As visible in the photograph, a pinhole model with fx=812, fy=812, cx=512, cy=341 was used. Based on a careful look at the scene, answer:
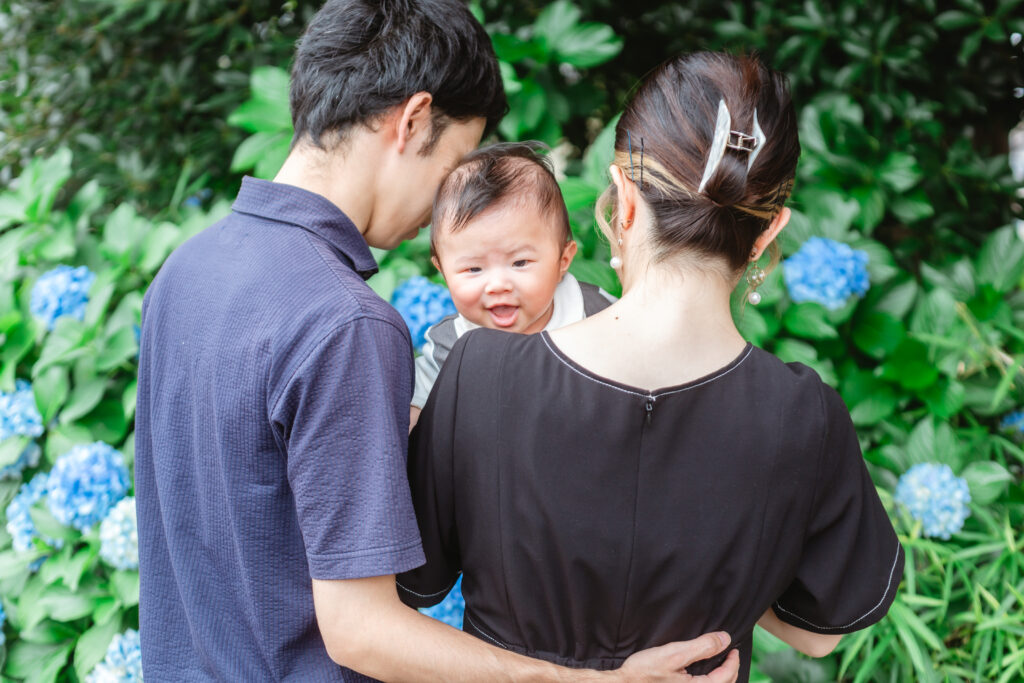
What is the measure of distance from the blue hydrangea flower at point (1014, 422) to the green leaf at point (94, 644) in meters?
2.41

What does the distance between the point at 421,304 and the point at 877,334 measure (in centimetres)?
126

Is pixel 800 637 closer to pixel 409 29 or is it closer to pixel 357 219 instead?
pixel 357 219

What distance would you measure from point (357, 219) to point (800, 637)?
92 centimetres

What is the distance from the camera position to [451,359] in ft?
3.45

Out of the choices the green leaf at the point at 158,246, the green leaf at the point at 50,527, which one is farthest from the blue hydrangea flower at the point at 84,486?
the green leaf at the point at 158,246

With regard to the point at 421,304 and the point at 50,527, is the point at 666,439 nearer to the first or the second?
the point at 421,304

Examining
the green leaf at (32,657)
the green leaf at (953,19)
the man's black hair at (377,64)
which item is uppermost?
the man's black hair at (377,64)

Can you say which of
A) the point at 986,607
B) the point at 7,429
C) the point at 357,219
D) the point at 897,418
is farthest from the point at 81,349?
the point at 986,607

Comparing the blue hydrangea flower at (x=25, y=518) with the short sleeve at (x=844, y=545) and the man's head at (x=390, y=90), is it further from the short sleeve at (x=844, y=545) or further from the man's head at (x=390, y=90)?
the short sleeve at (x=844, y=545)

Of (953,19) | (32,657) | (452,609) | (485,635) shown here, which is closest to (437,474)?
(485,635)

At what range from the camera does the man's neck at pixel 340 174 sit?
1.24m

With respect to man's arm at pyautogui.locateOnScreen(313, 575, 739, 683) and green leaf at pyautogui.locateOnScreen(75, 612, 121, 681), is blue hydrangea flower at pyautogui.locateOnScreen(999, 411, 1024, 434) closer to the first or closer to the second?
man's arm at pyautogui.locateOnScreen(313, 575, 739, 683)

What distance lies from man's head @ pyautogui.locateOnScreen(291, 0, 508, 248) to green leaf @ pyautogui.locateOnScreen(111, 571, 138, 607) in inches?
47.4

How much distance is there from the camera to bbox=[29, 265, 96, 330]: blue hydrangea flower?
220 centimetres
